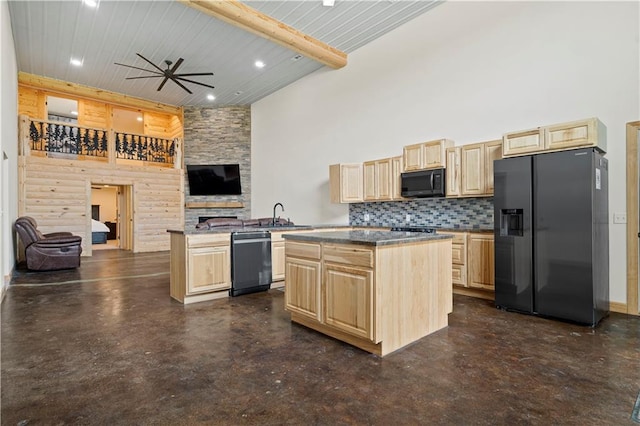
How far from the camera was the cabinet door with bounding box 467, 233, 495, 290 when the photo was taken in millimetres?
4195

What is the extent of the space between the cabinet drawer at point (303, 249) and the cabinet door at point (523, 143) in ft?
8.56

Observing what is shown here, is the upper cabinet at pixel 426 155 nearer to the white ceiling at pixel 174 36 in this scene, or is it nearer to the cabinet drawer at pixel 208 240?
the white ceiling at pixel 174 36

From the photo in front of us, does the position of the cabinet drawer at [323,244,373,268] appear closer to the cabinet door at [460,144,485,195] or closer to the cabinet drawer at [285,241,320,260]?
the cabinet drawer at [285,241,320,260]

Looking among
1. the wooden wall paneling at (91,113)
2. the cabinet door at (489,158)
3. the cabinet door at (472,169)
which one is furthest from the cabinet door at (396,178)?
the wooden wall paneling at (91,113)

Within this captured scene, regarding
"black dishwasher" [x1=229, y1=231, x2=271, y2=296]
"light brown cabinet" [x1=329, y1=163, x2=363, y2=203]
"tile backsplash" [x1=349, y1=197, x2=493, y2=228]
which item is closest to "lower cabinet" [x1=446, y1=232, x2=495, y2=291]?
"tile backsplash" [x1=349, y1=197, x2=493, y2=228]

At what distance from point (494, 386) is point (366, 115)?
546 cm

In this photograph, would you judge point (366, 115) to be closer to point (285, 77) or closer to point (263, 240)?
point (285, 77)

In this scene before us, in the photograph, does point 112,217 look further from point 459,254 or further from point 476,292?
point 476,292

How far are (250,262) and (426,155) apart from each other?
313 cm

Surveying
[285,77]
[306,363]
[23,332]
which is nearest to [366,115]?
[285,77]

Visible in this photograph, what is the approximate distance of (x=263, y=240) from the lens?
4.75 meters

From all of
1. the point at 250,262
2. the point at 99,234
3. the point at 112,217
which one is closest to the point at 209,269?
the point at 250,262

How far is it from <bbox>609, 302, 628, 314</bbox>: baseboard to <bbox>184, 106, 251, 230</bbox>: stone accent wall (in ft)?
27.6

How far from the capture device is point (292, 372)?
2312 mm
